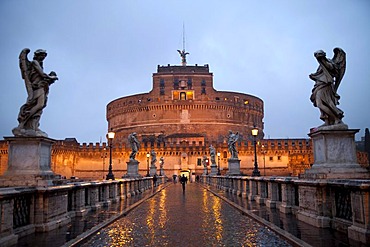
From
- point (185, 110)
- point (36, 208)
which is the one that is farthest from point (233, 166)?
point (185, 110)

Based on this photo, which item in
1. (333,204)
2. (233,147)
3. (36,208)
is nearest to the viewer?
(333,204)

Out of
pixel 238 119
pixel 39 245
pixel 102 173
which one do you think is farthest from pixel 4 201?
pixel 238 119

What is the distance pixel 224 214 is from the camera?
10562 mm

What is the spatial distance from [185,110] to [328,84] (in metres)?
78.2

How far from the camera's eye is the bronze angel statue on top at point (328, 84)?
330 inches

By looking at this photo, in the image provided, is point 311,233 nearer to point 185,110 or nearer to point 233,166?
point 233,166

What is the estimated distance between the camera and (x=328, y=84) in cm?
849

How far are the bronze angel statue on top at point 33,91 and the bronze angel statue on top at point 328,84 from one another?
19.7 feet

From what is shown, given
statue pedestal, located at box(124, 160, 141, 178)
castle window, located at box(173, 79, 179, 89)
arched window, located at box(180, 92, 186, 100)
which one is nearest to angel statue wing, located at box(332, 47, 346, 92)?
statue pedestal, located at box(124, 160, 141, 178)

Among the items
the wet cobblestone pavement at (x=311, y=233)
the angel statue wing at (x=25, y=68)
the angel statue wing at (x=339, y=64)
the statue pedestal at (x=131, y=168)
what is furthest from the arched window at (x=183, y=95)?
the angel statue wing at (x=25, y=68)

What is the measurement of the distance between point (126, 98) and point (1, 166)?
125 ft

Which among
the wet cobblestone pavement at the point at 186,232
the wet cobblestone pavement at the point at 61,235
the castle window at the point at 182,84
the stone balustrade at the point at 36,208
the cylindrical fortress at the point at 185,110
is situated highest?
the castle window at the point at 182,84

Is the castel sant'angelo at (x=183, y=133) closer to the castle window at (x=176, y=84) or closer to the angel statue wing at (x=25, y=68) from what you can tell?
the castle window at (x=176, y=84)

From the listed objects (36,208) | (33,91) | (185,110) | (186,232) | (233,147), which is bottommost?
(186,232)
